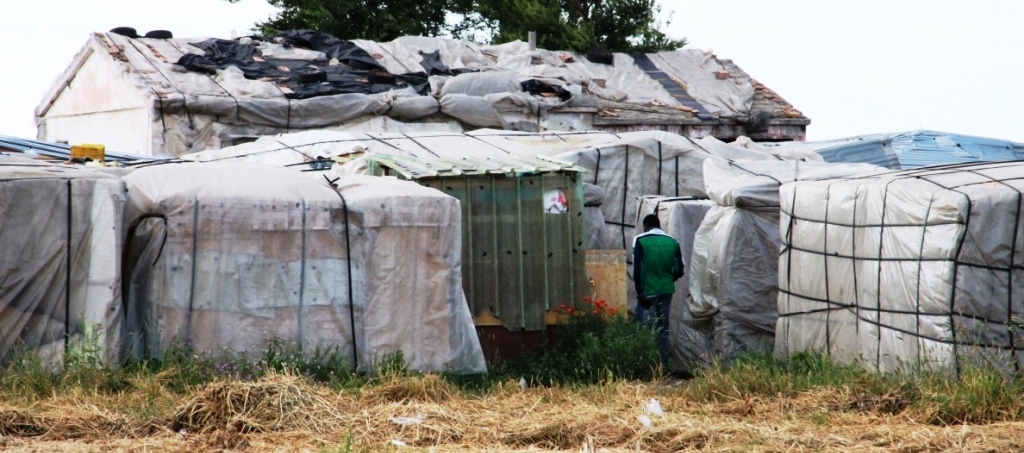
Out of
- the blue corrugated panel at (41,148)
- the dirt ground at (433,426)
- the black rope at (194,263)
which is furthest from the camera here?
the blue corrugated panel at (41,148)

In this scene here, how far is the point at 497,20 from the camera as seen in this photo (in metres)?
30.0

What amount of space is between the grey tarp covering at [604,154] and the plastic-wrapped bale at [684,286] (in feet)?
2.88

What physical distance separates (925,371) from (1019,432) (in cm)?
123

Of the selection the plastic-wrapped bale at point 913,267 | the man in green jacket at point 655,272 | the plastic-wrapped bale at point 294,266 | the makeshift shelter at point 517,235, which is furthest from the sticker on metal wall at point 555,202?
the plastic-wrapped bale at point 913,267

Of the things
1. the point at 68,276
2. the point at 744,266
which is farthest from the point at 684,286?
the point at 68,276

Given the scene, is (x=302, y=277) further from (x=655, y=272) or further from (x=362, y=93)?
(x=362, y=93)

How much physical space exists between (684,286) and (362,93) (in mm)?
7228

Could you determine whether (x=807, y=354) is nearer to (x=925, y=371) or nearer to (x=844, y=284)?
(x=844, y=284)

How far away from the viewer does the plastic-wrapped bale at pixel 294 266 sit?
26.6 ft

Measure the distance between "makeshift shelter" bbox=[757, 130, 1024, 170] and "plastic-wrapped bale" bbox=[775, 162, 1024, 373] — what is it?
31.0ft

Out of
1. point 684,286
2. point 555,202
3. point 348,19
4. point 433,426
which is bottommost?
point 433,426

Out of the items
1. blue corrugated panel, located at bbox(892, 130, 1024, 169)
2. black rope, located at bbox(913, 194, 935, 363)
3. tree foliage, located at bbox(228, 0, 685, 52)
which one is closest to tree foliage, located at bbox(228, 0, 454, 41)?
tree foliage, located at bbox(228, 0, 685, 52)

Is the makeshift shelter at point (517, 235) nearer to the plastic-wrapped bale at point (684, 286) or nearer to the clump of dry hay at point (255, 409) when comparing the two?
the plastic-wrapped bale at point (684, 286)

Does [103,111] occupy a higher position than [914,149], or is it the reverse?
[103,111]
